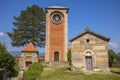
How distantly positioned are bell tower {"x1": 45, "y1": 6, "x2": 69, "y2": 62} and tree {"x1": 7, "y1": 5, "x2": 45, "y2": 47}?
40.3ft

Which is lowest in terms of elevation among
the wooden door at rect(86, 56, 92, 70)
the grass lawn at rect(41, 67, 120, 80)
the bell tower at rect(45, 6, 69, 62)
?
the grass lawn at rect(41, 67, 120, 80)

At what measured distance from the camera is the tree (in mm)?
50344

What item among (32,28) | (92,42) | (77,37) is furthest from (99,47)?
(32,28)

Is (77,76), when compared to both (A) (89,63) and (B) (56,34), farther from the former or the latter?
(B) (56,34)

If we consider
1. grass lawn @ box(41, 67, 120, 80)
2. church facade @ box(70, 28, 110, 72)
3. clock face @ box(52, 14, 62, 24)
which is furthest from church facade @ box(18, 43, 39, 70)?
grass lawn @ box(41, 67, 120, 80)

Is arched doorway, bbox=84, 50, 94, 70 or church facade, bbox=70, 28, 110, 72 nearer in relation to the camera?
church facade, bbox=70, 28, 110, 72

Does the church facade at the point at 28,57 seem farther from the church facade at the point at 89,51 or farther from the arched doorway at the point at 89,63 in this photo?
the arched doorway at the point at 89,63

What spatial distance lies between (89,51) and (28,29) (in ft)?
91.4

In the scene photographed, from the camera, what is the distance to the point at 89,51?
26.1 metres

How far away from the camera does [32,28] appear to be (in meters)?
50.8

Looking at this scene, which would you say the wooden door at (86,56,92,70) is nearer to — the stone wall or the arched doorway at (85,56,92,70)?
the arched doorway at (85,56,92,70)

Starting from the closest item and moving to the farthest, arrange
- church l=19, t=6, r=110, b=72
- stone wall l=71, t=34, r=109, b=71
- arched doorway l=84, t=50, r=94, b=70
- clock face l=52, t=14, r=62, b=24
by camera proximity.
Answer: stone wall l=71, t=34, r=109, b=71 < church l=19, t=6, r=110, b=72 < arched doorway l=84, t=50, r=94, b=70 < clock face l=52, t=14, r=62, b=24

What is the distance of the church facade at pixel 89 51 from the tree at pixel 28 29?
25.4 metres

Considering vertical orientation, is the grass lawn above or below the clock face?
below
